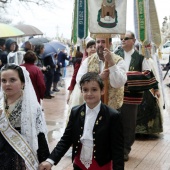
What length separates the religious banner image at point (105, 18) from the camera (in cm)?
381

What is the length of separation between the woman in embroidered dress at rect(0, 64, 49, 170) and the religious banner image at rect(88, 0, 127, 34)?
1.06 m

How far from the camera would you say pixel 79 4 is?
412 cm

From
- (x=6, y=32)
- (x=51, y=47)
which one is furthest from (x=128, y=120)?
(x=51, y=47)

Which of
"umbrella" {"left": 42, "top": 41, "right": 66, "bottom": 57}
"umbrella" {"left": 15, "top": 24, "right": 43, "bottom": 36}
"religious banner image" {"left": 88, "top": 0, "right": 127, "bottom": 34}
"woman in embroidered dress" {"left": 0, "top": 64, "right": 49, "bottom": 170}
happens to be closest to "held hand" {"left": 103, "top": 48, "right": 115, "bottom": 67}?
"religious banner image" {"left": 88, "top": 0, "right": 127, "bottom": 34}

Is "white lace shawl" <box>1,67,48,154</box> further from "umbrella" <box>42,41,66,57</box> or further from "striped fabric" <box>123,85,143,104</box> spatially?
"umbrella" <box>42,41,66,57</box>

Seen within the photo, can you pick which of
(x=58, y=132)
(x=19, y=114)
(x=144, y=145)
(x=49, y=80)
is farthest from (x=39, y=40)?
(x=19, y=114)

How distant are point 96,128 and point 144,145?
3.43m

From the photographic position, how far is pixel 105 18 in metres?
3.81

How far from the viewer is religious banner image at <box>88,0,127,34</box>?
12.5ft

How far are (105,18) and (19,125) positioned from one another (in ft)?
4.88

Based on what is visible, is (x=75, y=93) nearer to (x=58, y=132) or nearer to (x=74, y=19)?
(x=74, y=19)

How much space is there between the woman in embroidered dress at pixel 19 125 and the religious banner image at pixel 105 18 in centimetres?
106

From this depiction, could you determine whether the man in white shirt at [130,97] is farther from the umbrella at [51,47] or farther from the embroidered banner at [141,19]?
the umbrella at [51,47]

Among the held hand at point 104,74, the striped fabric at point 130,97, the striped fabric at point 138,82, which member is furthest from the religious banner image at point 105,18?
the striped fabric at point 130,97
